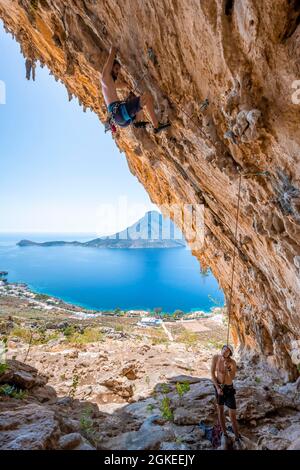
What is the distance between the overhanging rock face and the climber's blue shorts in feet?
2.77

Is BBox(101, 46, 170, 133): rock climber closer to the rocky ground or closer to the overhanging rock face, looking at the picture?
the overhanging rock face

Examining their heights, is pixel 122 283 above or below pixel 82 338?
below

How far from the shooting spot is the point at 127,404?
19.0 ft

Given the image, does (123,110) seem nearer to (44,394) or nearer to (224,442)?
(224,442)

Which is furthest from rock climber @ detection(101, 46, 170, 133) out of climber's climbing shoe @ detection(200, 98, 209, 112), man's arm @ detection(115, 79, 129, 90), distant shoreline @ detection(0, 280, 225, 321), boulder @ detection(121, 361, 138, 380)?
distant shoreline @ detection(0, 280, 225, 321)

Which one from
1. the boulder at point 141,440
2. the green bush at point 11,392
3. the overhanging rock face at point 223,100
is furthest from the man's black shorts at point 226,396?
the green bush at point 11,392

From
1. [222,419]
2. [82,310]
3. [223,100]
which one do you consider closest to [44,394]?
[222,419]

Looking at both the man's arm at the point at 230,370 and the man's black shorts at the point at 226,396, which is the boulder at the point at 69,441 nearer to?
the man's black shorts at the point at 226,396

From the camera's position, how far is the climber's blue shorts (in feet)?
13.3

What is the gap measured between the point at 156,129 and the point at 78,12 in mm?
2816

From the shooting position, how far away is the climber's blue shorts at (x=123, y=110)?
4.06 metres

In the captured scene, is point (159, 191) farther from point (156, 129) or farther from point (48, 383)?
point (48, 383)

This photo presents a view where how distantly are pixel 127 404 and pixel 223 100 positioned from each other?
674 centimetres
